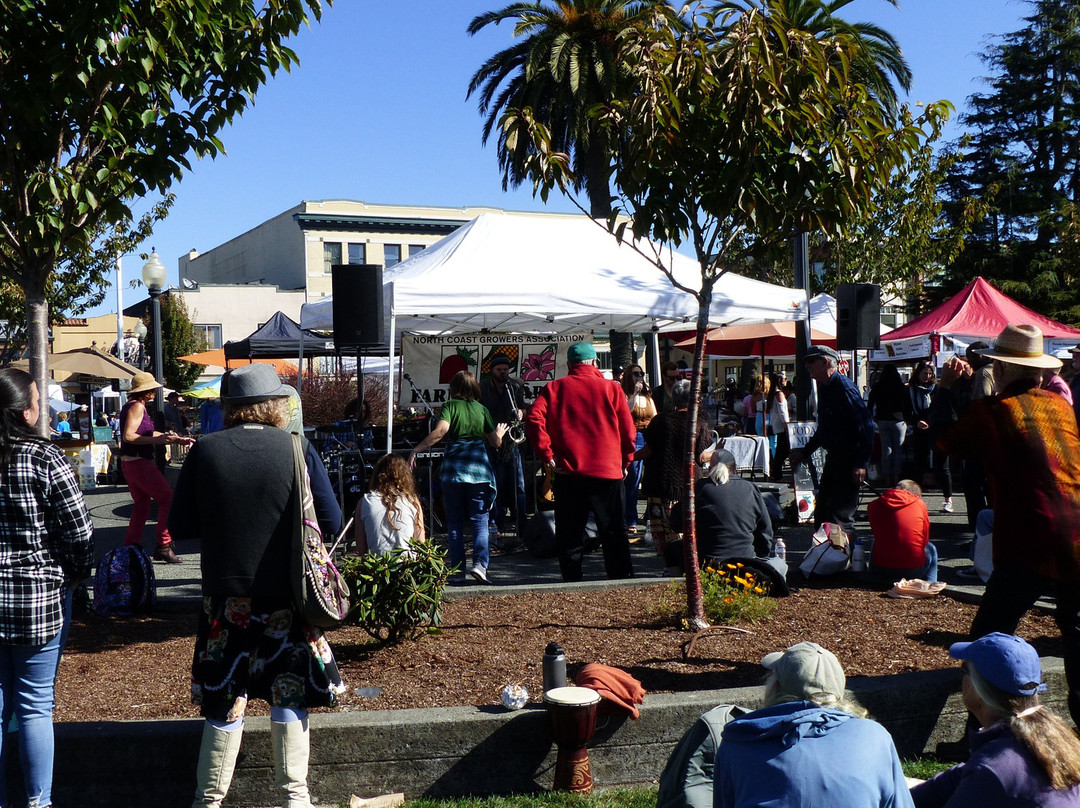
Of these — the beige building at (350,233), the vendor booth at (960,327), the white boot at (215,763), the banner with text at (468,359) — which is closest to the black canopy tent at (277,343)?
the banner with text at (468,359)

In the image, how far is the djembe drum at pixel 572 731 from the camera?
392 centimetres

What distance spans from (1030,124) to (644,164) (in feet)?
144

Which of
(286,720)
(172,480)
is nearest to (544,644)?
(286,720)

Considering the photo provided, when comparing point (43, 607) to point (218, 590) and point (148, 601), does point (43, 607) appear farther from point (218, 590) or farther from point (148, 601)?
point (148, 601)

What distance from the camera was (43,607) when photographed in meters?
3.58

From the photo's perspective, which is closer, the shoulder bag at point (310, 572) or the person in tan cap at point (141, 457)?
the shoulder bag at point (310, 572)

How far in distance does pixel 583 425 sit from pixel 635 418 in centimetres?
432

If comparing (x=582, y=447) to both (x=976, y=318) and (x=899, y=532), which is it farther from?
(x=976, y=318)

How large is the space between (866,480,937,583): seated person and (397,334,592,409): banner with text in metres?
7.28

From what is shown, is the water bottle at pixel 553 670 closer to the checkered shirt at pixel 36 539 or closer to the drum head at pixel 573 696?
the drum head at pixel 573 696

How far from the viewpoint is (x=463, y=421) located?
25.6 feet

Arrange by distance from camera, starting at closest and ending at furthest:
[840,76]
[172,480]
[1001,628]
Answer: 1. [1001,628]
2. [840,76]
3. [172,480]

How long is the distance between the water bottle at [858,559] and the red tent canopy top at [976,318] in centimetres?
994

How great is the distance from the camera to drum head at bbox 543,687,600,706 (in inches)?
154
